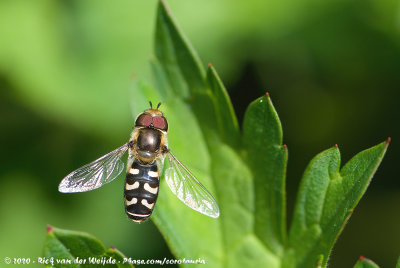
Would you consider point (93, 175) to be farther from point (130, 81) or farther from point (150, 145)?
point (130, 81)

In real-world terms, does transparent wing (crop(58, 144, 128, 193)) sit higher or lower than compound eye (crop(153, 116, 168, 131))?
lower

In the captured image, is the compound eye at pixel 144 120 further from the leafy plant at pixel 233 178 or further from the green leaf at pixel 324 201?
the green leaf at pixel 324 201

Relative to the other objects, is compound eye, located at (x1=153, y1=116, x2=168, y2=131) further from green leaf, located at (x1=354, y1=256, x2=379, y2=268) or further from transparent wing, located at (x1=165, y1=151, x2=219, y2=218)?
green leaf, located at (x1=354, y1=256, x2=379, y2=268)

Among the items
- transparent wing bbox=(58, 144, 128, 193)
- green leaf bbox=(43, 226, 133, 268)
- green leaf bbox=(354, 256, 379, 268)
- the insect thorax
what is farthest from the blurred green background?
green leaf bbox=(354, 256, 379, 268)

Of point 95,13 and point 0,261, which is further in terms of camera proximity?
point 95,13

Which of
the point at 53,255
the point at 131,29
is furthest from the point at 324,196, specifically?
the point at 131,29

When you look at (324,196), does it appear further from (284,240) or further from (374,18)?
(374,18)

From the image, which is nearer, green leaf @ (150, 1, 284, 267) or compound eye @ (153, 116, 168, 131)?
green leaf @ (150, 1, 284, 267)
